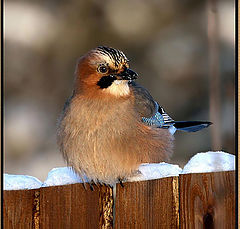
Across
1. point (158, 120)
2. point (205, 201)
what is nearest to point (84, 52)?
point (158, 120)

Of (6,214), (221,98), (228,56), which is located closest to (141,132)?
(228,56)

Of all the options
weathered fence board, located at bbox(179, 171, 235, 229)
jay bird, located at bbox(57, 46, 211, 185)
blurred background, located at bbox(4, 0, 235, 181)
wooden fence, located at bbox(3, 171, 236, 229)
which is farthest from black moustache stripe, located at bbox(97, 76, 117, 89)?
blurred background, located at bbox(4, 0, 235, 181)

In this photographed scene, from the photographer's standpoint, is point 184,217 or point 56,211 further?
point 56,211

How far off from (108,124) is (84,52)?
2.38 m

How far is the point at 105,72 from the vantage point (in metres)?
2.76

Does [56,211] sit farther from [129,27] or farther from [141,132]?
[129,27]

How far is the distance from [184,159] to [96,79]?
208 centimetres

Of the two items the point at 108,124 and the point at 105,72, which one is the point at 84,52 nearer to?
→ the point at 105,72

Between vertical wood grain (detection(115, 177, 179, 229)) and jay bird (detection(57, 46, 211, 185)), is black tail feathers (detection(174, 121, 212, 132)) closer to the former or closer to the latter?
jay bird (detection(57, 46, 211, 185))

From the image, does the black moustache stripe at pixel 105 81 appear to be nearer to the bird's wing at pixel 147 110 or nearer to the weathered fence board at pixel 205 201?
the bird's wing at pixel 147 110

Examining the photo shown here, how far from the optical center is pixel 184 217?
1977mm

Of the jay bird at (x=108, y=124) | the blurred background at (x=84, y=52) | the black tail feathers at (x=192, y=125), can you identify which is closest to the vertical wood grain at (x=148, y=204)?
the jay bird at (x=108, y=124)

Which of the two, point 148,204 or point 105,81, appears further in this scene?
point 105,81

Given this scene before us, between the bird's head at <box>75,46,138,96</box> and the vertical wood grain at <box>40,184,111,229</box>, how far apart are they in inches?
27.5
